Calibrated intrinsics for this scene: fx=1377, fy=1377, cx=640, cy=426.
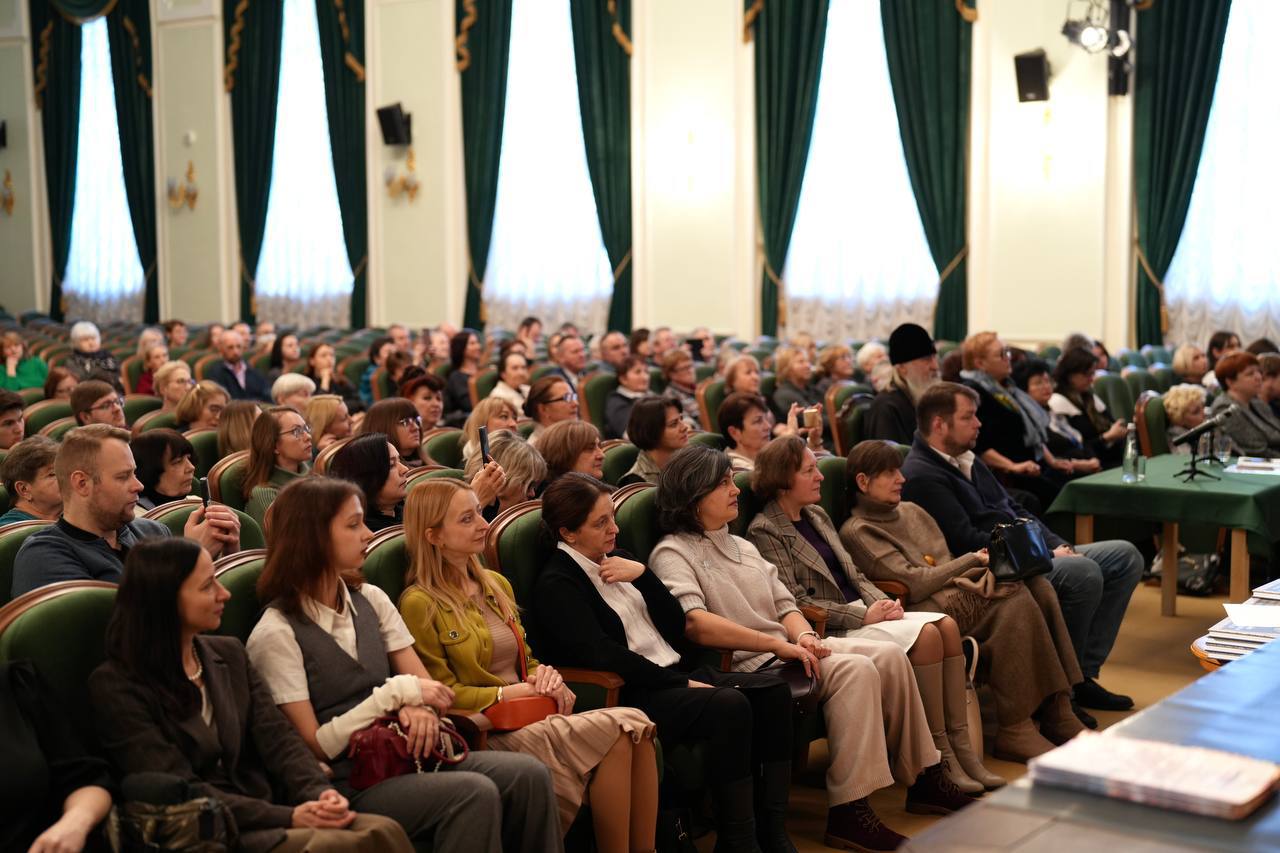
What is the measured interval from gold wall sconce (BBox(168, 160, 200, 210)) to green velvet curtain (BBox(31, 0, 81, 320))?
191cm

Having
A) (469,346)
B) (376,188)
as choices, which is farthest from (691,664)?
(376,188)

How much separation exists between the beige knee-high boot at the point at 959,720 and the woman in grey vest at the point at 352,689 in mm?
1691

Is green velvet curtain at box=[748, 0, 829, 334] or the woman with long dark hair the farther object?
green velvet curtain at box=[748, 0, 829, 334]

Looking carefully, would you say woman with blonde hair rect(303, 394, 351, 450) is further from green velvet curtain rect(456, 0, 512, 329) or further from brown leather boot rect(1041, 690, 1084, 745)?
green velvet curtain rect(456, 0, 512, 329)

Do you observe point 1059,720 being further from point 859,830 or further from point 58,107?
point 58,107

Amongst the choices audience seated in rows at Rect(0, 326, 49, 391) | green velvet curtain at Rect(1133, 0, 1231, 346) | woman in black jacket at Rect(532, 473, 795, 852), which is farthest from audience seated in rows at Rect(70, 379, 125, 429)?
green velvet curtain at Rect(1133, 0, 1231, 346)

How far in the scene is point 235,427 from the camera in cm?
544

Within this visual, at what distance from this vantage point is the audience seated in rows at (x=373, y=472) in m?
4.29

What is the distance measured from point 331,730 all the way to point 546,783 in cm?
50

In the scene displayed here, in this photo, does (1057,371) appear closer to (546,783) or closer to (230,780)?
(546,783)

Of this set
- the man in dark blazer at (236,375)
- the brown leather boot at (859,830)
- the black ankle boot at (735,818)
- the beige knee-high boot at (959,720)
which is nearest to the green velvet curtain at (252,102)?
the man in dark blazer at (236,375)

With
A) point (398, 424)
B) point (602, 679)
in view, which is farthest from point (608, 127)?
point (602, 679)

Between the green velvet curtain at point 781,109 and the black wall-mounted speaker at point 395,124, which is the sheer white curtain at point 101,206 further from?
the green velvet curtain at point 781,109

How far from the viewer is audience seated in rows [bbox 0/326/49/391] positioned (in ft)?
32.6
